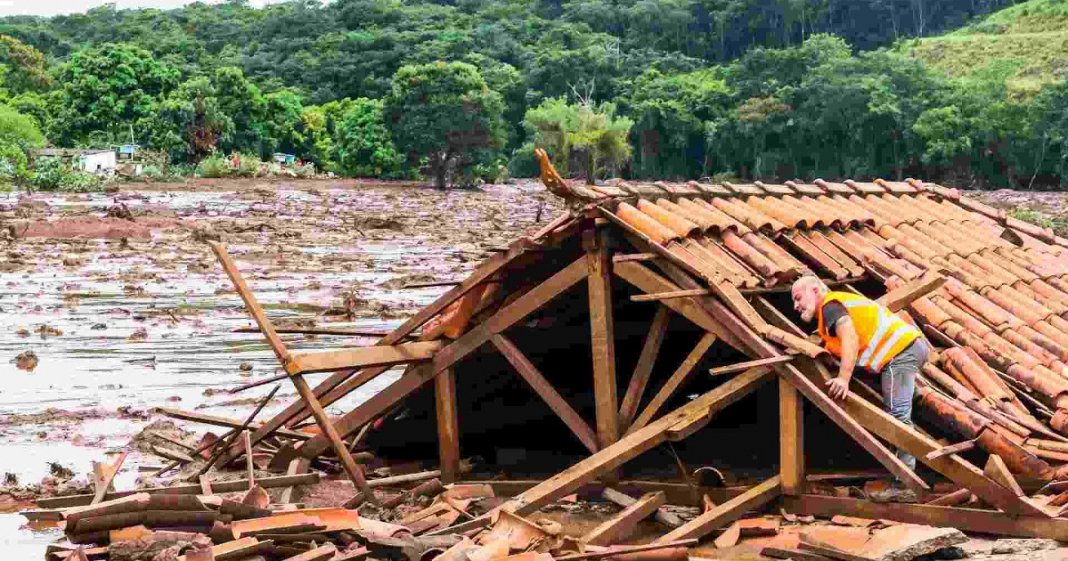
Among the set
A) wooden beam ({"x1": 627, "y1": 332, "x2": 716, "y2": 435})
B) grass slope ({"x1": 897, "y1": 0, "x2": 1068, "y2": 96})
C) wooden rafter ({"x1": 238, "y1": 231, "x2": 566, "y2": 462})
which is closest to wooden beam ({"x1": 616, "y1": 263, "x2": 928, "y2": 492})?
wooden beam ({"x1": 627, "y1": 332, "x2": 716, "y2": 435})

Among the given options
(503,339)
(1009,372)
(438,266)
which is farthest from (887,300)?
(438,266)

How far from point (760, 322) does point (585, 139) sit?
86858 millimetres

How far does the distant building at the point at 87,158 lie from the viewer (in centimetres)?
8353

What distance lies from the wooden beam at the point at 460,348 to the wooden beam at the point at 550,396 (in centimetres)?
15

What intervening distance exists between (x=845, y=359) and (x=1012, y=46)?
103849 mm

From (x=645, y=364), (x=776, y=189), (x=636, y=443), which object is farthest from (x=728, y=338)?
(x=776, y=189)

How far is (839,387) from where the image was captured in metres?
9.59

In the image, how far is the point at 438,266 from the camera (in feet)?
118

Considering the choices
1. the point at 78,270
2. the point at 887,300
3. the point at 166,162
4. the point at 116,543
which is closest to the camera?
the point at 116,543

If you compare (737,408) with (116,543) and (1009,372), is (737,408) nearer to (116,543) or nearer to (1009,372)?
(1009,372)

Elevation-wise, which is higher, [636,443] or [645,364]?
[645,364]

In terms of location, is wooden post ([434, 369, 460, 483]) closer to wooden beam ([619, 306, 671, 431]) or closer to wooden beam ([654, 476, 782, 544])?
wooden beam ([619, 306, 671, 431])

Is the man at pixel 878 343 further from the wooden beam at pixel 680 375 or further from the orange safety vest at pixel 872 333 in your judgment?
the wooden beam at pixel 680 375

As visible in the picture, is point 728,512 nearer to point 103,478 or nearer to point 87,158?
point 103,478
